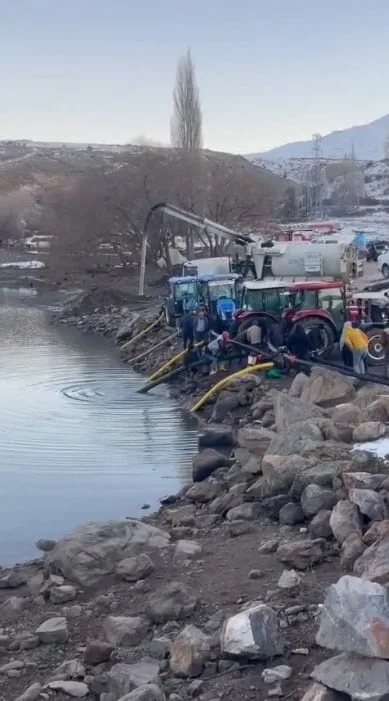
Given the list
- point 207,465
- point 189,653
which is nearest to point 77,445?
point 207,465

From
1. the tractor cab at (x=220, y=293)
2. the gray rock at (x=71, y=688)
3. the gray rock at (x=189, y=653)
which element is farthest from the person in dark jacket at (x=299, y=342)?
the gray rock at (x=71, y=688)

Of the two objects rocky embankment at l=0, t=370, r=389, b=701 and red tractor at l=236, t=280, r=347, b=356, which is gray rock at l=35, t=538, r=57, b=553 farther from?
red tractor at l=236, t=280, r=347, b=356

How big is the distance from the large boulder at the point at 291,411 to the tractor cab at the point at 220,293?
880 centimetres

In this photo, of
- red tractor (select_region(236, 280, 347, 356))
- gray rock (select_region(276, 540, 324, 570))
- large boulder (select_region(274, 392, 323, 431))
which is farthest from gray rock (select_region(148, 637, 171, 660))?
→ red tractor (select_region(236, 280, 347, 356))

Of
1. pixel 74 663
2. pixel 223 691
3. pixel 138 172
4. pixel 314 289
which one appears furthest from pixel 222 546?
pixel 138 172

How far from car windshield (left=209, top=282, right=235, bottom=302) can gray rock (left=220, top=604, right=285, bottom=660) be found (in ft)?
67.4

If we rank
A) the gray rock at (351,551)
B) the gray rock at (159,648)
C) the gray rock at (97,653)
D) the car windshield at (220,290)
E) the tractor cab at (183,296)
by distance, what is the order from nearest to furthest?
the gray rock at (159,648) < the gray rock at (97,653) < the gray rock at (351,551) < the car windshield at (220,290) < the tractor cab at (183,296)

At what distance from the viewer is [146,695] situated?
7223mm

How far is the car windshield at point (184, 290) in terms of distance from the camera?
29.5 m

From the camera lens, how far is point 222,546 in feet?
37.0

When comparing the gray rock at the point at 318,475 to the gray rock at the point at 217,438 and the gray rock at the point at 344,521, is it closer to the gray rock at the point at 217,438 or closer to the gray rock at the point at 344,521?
the gray rock at the point at 344,521

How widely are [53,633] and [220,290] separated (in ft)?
64.8

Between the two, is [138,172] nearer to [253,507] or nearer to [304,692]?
[253,507]

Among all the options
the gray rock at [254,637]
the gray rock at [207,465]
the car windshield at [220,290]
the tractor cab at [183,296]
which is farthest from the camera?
the tractor cab at [183,296]
